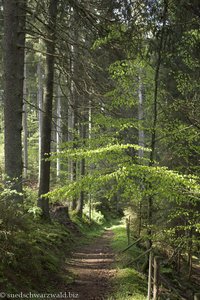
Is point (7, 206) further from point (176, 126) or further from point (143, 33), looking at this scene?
point (143, 33)

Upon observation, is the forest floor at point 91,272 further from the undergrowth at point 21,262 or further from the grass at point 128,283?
the undergrowth at point 21,262

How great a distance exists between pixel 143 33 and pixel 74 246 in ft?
25.2

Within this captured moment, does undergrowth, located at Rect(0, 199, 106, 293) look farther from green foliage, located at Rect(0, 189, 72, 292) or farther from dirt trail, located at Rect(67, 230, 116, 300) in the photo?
dirt trail, located at Rect(67, 230, 116, 300)

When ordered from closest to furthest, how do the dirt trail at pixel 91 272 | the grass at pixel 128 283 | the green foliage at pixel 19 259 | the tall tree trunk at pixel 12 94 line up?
1. the green foliage at pixel 19 259
2. the grass at pixel 128 283
3. the dirt trail at pixel 91 272
4. the tall tree trunk at pixel 12 94

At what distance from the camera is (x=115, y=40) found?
834 cm

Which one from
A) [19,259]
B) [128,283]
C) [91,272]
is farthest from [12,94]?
[128,283]

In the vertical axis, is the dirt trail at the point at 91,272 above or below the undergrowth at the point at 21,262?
below

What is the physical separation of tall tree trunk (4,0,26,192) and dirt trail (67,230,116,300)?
2734 millimetres

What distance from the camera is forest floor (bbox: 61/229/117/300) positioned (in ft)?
21.6

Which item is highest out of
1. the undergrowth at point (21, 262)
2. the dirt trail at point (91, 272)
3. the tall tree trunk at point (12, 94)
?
the tall tree trunk at point (12, 94)

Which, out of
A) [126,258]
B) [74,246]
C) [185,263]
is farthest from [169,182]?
[185,263]

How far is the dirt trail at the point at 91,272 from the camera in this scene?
661 centimetres

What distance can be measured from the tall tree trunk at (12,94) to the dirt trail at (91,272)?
2.73m

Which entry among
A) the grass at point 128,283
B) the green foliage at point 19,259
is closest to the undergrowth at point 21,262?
the green foliage at point 19,259
